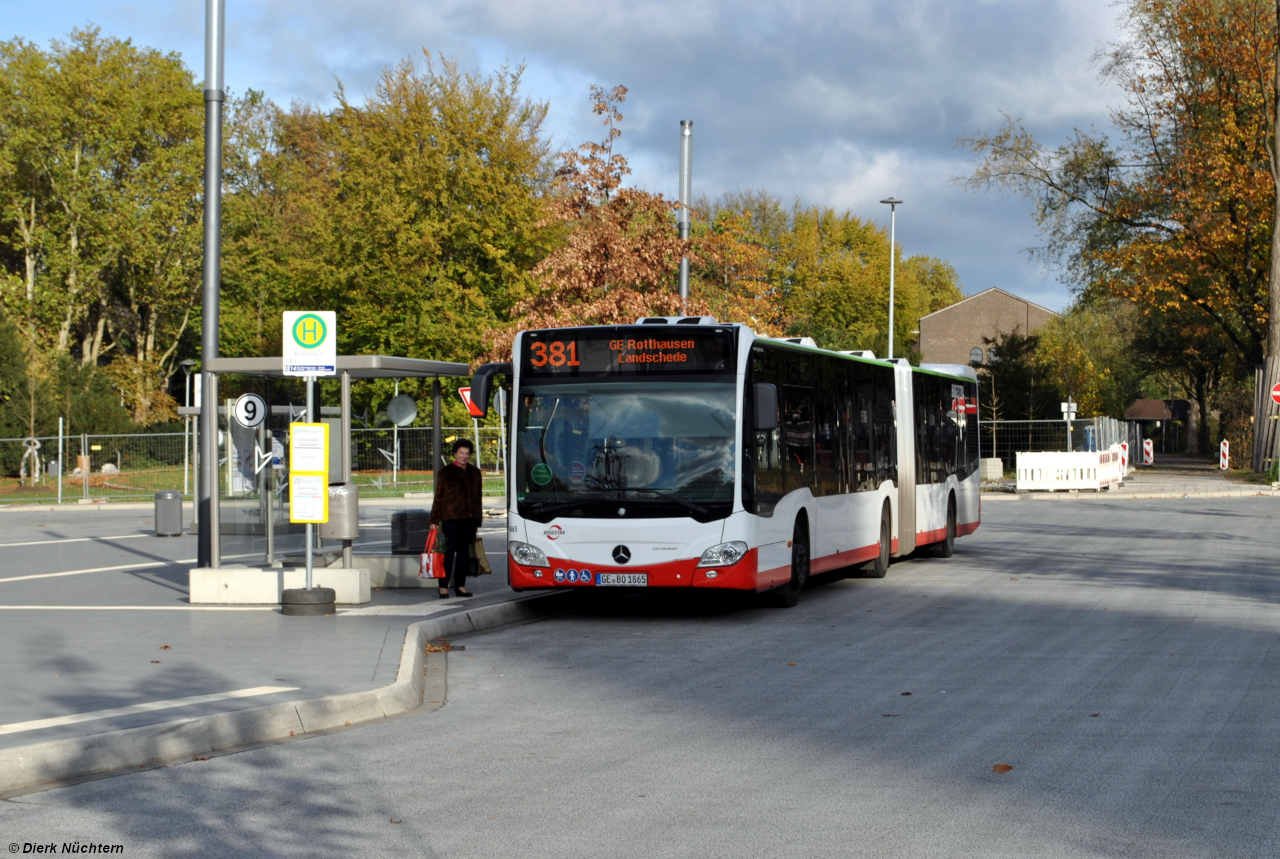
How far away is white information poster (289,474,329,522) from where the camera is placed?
12.8 m

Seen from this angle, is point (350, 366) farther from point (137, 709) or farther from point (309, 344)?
point (137, 709)

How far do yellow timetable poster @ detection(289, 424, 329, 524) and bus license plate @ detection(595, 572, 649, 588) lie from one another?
2.70 m

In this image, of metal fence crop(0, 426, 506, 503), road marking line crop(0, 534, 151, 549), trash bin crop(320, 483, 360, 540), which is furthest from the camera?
metal fence crop(0, 426, 506, 503)

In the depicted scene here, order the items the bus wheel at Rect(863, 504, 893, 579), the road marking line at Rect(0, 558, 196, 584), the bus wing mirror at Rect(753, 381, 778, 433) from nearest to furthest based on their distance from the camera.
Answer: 1. the bus wing mirror at Rect(753, 381, 778, 433)
2. the road marking line at Rect(0, 558, 196, 584)
3. the bus wheel at Rect(863, 504, 893, 579)

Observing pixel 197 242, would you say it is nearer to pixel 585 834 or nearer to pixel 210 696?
pixel 210 696

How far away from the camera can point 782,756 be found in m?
7.29

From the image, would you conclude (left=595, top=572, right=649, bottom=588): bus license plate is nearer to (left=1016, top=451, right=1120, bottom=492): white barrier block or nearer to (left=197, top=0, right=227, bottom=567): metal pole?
(left=197, top=0, right=227, bottom=567): metal pole

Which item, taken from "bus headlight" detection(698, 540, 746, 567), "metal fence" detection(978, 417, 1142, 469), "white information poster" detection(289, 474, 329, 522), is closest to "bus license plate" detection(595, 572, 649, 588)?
"bus headlight" detection(698, 540, 746, 567)

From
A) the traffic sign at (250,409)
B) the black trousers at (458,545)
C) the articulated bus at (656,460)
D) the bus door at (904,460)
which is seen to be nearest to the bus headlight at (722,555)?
the articulated bus at (656,460)

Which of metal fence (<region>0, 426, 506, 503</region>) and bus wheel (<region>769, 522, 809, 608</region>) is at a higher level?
metal fence (<region>0, 426, 506, 503</region>)

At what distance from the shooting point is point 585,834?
5.72 m

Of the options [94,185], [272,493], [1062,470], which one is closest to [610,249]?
[272,493]

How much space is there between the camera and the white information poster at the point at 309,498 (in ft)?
42.1

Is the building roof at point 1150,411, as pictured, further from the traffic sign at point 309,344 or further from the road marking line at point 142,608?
the traffic sign at point 309,344
